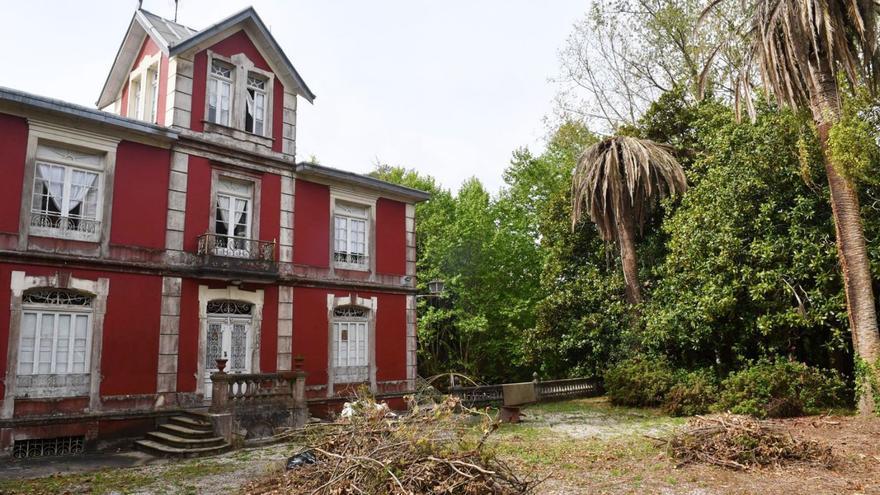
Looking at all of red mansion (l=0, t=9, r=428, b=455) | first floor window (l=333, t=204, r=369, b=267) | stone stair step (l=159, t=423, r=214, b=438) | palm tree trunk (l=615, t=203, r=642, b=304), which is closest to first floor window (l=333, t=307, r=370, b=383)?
red mansion (l=0, t=9, r=428, b=455)

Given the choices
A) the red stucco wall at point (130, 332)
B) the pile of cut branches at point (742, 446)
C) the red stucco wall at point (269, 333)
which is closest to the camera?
the pile of cut branches at point (742, 446)

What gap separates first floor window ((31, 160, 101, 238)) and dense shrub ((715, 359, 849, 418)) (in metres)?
16.5

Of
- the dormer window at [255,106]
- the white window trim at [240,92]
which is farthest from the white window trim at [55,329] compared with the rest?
the dormer window at [255,106]

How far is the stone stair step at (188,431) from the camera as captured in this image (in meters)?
13.0

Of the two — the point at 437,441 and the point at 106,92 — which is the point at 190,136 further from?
the point at 437,441

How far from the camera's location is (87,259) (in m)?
13.5

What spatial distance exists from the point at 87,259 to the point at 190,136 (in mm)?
3873

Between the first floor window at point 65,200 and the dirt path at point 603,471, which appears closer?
the dirt path at point 603,471

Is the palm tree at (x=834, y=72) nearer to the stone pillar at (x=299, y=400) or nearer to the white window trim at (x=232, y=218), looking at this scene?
the stone pillar at (x=299, y=400)

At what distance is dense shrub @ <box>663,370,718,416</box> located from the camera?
57.4 feet

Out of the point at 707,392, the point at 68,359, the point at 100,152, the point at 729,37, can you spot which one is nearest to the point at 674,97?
the point at 729,37

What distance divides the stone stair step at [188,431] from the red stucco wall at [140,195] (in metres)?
4.24

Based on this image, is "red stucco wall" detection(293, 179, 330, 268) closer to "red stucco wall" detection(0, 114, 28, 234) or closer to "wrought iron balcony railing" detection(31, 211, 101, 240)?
"wrought iron balcony railing" detection(31, 211, 101, 240)

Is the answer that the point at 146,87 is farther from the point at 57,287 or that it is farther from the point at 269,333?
the point at 269,333
